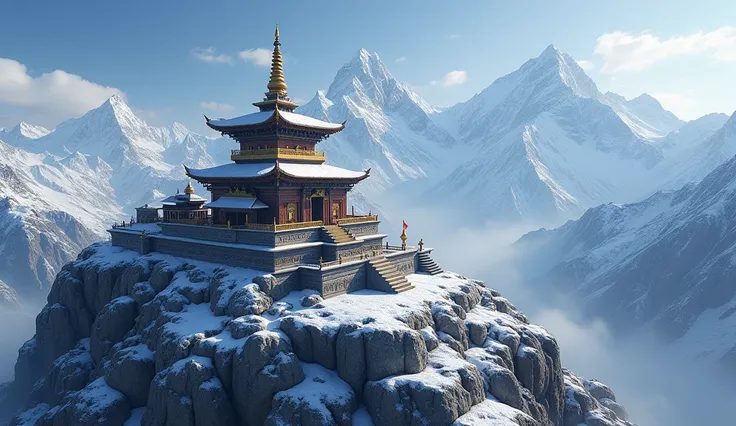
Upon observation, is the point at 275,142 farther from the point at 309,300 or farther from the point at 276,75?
the point at 309,300

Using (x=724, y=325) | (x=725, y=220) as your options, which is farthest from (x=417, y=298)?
(x=725, y=220)

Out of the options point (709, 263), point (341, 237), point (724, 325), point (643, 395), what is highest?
point (341, 237)

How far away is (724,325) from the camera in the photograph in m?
136

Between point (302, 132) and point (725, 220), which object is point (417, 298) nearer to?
point (302, 132)

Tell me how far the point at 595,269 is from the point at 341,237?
18523 centimetres

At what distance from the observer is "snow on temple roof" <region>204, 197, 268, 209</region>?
40469 millimetres

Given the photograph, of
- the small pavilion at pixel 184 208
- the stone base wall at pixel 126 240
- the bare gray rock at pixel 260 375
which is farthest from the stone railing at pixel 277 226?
the stone base wall at pixel 126 240

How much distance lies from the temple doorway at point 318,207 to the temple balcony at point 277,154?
4.10 metres

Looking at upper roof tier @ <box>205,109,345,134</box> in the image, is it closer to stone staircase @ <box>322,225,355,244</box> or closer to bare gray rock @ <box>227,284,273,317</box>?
stone staircase @ <box>322,225,355,244</box>

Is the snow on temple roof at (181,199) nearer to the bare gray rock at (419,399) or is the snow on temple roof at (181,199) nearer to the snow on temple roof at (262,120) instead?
the snow on temple roof at (262,120)

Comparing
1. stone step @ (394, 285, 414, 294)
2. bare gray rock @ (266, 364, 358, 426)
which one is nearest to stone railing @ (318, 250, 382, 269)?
stone step @ (394, 285, 414, 294)

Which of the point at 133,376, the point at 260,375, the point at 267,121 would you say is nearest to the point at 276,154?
the point at 267,121

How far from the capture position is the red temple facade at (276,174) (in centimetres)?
4119

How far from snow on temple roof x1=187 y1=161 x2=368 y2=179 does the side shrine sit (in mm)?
117
